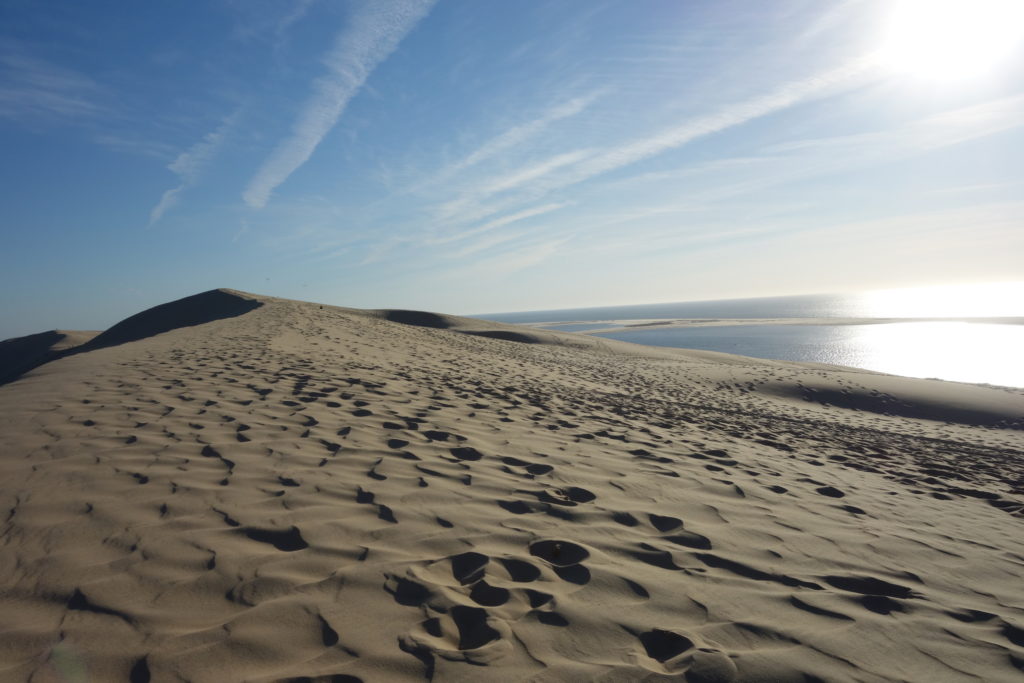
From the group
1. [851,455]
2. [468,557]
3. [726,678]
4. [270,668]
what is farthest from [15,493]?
[851,455]

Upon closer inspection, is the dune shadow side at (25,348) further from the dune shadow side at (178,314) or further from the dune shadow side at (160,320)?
the dune shadow side at (178,314)

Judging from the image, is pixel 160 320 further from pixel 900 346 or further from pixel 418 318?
pixel 900 346

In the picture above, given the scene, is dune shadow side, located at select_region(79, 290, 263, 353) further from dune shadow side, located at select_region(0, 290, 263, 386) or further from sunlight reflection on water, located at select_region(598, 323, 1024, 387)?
sunlight reflection on water, located at select_region(598, 323, 1024, 387)

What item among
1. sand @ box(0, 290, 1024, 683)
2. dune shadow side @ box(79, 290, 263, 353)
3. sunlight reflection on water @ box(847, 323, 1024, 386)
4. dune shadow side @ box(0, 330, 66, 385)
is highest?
dune shadow side @ box(79, 290, 263, 353)

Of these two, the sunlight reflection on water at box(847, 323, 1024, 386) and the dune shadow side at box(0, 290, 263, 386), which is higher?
the dune shadow side at box(0, 290, 263, 386)

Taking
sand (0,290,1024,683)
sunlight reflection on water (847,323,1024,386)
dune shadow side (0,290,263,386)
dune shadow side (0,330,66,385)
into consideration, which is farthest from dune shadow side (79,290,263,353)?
sunlight reflection on water (847,323,1024,386)

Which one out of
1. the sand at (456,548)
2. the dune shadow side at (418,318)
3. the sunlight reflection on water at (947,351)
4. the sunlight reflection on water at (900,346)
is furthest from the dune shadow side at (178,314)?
the sunlight reflection on water at (947,351)

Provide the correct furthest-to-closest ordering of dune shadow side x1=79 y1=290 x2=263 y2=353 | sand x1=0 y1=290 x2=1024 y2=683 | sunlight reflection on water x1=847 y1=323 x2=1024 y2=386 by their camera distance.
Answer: sunlight reflection on water x1=847 y1=323 x2=1024 y2=386, dune shadow side x1=79 y1=290 x2=263 y2=353, sand x1=0 y1=290 x2=1024 y2=683

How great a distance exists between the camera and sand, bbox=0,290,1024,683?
2090 mm

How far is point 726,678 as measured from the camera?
2.03 metres

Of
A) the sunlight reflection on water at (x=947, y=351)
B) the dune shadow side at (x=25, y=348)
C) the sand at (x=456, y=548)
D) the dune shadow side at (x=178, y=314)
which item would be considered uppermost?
the dune shadow side at (x=178, y=314)

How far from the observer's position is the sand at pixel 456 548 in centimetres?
209

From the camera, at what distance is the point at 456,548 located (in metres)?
2.95

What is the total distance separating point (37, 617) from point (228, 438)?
270 cm
